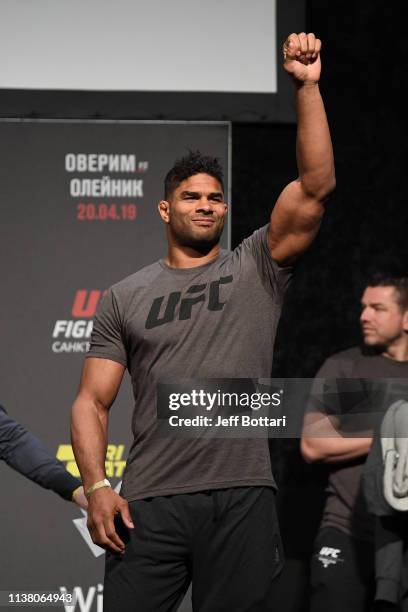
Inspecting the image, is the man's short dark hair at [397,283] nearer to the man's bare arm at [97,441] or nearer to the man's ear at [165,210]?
the man's ear at [165,210]

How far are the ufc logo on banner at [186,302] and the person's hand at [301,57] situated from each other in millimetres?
537

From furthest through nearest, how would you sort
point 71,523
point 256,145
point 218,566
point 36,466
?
point 256,145 < point 71,523 < point 36,466 < point 218,566

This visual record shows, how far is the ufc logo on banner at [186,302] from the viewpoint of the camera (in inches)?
104

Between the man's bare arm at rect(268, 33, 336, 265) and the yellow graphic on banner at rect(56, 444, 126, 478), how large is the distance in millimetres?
1701

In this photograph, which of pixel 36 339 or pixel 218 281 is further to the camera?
pixel 36 339

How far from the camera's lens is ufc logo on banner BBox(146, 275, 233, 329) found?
2648mm

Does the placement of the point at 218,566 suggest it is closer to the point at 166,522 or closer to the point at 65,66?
the point at 166,522

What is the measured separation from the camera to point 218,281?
106 inches

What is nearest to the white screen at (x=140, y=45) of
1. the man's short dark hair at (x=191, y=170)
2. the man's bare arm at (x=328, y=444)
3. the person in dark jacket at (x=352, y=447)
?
the person in dark jacket at (x=352, y=447)

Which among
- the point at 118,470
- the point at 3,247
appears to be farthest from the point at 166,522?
the point at 3,247

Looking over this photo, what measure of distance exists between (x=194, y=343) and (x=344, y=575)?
1.30 meters

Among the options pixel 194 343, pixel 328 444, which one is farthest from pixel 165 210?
pixel 328 444

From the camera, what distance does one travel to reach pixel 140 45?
4230mm

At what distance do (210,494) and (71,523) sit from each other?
5.34 ft
